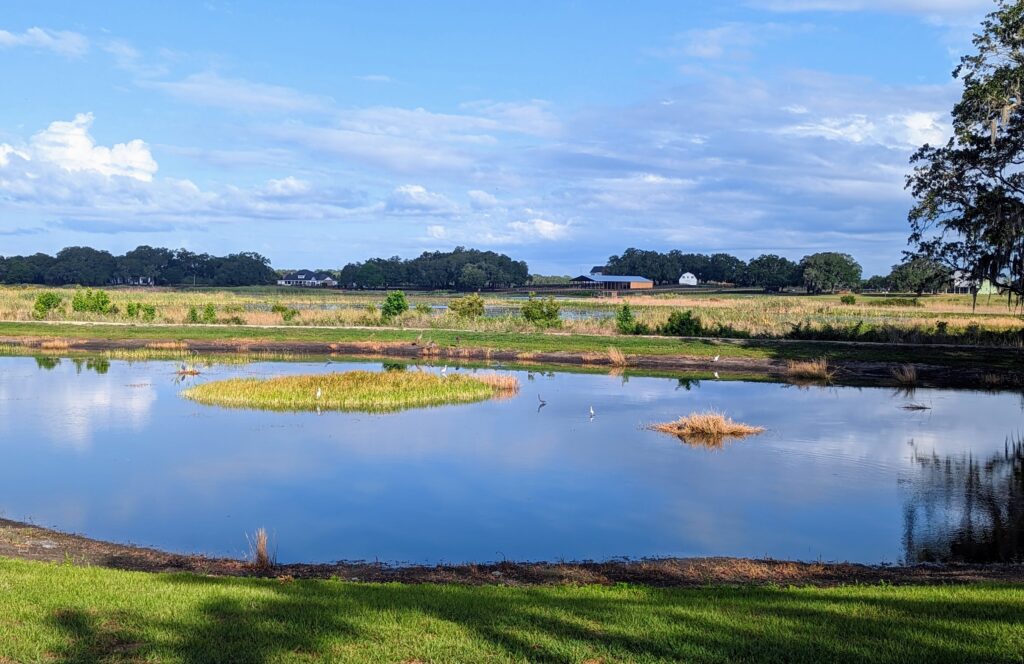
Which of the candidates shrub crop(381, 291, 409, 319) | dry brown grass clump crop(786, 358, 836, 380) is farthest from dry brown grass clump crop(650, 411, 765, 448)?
shrub crop(381, 291, 409, 319)

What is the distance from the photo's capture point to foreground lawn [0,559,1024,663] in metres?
7.96

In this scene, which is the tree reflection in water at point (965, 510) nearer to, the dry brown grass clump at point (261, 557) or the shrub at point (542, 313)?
the dry brown grass clump at point (261, 557)

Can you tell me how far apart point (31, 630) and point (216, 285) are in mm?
189415

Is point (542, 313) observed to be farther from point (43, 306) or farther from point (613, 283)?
point (613, 283)

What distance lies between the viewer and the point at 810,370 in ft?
146

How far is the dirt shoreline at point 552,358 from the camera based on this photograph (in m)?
42.6

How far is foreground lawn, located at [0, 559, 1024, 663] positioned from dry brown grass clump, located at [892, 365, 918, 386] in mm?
34173

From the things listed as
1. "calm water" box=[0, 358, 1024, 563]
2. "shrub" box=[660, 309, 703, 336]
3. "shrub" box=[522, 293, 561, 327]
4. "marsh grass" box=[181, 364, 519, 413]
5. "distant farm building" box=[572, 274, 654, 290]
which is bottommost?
"calm water" box=[0, 358, 1024, 563]

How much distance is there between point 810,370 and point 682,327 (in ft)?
40.5

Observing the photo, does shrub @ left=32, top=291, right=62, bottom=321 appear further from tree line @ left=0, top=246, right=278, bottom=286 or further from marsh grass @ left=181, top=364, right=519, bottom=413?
tree line @ left=0, top=246, right=278, bottom=286

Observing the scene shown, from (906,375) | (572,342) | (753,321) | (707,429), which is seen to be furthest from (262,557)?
(753,321)

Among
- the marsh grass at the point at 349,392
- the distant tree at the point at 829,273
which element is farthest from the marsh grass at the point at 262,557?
the distant tree at the point at 829,273

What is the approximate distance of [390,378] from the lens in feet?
119

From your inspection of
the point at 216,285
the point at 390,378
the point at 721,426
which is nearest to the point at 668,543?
the point at 721,426
